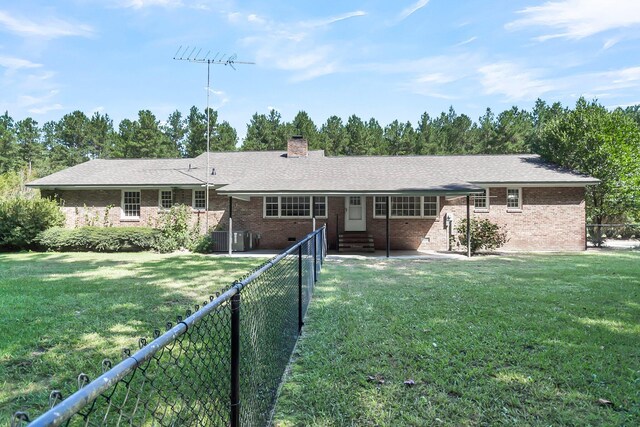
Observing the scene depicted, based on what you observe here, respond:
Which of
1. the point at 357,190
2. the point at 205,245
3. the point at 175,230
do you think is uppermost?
the point at 357,190

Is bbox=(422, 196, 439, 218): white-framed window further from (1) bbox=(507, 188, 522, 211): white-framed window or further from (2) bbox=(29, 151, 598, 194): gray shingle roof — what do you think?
(1) bbox=(507, 188, 522, 211): white-framed window

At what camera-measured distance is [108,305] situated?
6219 mm

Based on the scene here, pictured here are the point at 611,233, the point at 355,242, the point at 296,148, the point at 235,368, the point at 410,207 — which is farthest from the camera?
the point at 611,233

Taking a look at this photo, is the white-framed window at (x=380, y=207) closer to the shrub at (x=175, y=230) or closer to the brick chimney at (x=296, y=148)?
the brick chimney at (x=296, y=148)

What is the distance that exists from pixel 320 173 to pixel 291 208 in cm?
212

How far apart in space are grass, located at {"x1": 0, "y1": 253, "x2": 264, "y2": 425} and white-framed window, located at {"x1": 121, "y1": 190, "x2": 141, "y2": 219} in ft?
19.5

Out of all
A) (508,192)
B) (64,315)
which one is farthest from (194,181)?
(508,192)

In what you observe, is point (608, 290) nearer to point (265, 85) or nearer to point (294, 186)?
point (294, 186)

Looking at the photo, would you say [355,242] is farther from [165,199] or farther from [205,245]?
[165,199]

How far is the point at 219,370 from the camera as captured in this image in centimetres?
299

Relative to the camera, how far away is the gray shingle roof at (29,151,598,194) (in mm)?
14359

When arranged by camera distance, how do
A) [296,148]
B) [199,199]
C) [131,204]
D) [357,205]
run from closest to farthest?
[357,205]
[199,199]
[131,204]
[296,148]

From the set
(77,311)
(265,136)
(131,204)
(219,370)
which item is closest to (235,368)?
(219,370)

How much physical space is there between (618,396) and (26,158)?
55667 millimetres
